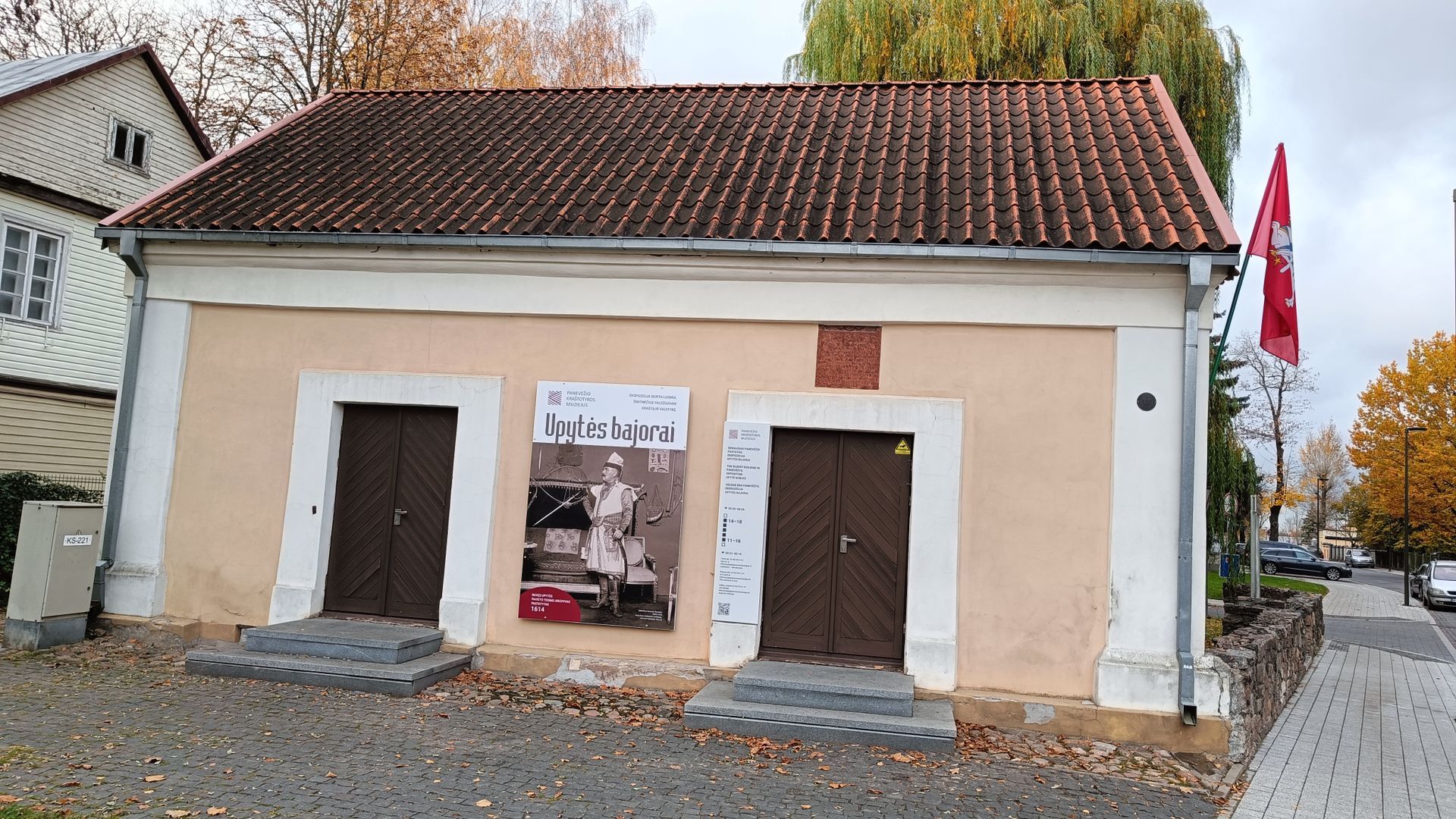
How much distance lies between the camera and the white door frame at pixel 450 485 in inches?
321

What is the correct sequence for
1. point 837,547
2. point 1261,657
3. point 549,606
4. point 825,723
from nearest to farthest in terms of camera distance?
point 825,723
point 837,547
point 549,606
point 1261,657

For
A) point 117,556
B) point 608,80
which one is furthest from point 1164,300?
point 608,80

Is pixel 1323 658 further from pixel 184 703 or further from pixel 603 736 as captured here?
pixel 184 703

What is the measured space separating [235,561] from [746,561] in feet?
15.6

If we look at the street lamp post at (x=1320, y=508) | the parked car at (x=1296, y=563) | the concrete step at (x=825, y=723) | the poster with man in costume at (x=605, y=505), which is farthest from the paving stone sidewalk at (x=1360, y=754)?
the street lamp post at (x=1320, y=508)

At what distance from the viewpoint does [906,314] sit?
7699 millimetres

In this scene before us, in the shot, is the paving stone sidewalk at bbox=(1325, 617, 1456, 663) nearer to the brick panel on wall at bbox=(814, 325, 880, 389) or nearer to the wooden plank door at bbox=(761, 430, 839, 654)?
the wooden plank door at bbox=(761, 430, 839, 654)

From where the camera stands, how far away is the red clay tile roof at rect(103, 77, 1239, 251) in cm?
780

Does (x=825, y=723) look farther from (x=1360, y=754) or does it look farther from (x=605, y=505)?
(x=1360, y=754)

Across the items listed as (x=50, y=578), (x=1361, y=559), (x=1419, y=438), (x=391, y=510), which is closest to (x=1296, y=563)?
(x=1419, y=438)

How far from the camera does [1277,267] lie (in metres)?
8.49

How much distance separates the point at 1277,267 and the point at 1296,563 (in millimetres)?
38206

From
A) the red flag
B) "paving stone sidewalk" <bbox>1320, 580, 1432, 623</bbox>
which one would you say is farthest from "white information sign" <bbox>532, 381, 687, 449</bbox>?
"paving stone sidewalk" <bbox>1320, 580, 1432, 623</bbox>

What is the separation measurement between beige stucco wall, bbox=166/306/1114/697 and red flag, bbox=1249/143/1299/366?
2231 mm
